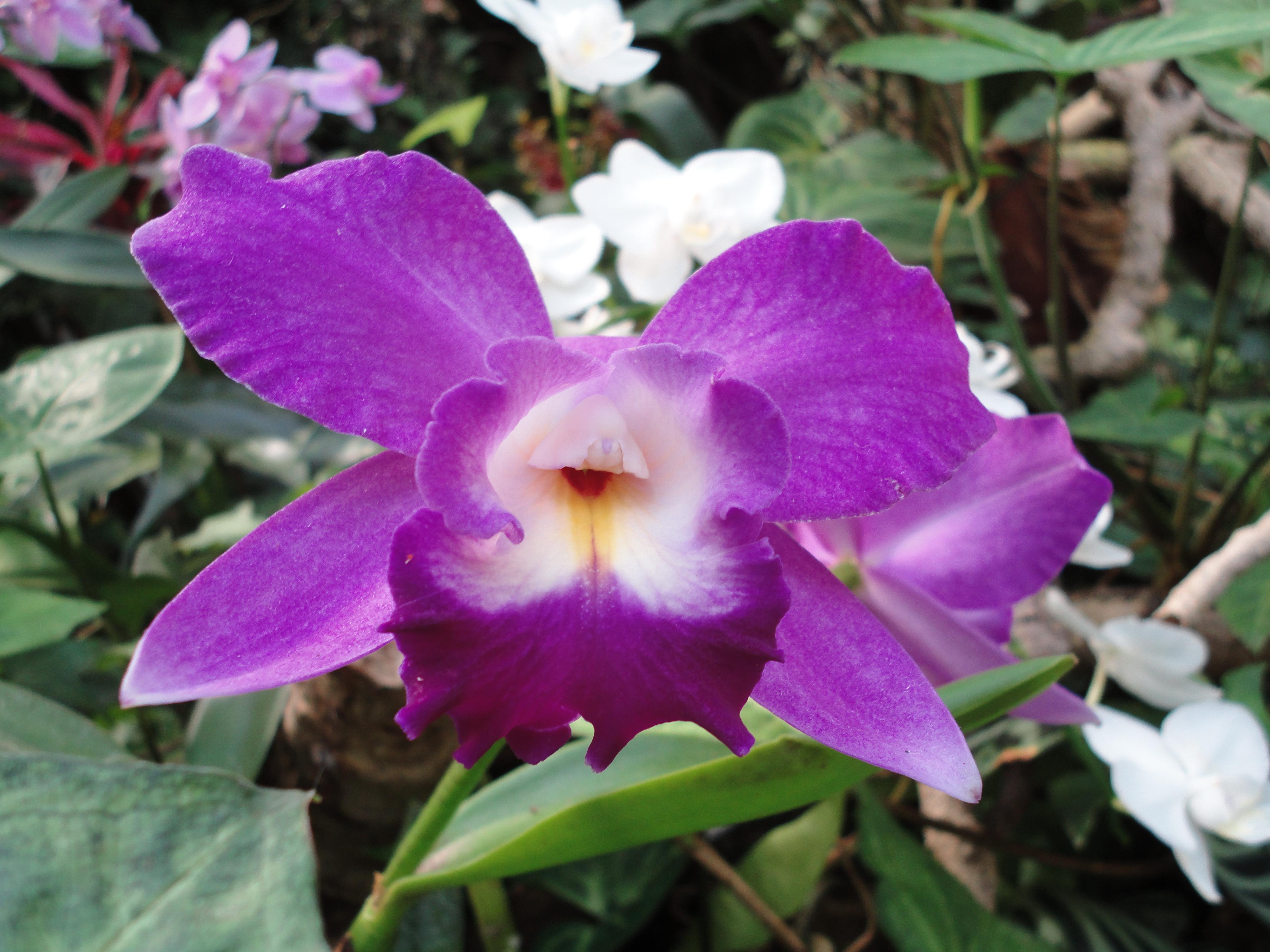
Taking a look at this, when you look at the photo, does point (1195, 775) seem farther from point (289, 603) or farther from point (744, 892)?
point (289, 603)

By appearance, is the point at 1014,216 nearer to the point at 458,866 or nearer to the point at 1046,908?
the point at 1046,908

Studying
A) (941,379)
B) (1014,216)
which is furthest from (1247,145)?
(941,379)

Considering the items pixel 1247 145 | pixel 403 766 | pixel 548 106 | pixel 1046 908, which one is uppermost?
pixel 1247 145

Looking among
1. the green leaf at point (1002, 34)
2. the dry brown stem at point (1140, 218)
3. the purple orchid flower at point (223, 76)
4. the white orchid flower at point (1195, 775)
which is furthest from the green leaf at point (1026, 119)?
the purple orchid flower at point (223, 76)

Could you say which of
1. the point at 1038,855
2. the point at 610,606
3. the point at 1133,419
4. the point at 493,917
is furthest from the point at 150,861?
the point at 1133,419

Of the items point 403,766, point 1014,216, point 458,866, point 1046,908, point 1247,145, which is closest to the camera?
point 458,866

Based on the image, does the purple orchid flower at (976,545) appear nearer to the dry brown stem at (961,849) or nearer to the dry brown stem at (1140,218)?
the dry brown stem at (961,849)
